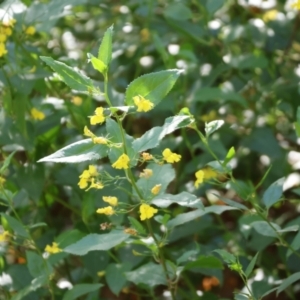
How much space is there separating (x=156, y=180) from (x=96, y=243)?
14 cm

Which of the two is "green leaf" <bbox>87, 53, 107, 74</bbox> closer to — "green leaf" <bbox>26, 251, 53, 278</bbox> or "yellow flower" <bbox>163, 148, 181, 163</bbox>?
"yellow flower" <bbox>163, 148, 181, 163</bbox>

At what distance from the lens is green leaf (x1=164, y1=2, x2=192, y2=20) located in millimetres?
1452

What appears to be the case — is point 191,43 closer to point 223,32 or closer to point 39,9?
point 223,32

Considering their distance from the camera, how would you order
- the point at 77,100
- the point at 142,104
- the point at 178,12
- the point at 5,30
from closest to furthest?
the point at 142,104
the point at 5,30
the point at 77,100
the point at 178,12

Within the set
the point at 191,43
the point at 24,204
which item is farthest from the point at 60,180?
the point at 191,43

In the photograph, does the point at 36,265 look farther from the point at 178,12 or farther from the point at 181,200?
the point at 178,12

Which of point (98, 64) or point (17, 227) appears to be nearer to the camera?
point (98, 64)

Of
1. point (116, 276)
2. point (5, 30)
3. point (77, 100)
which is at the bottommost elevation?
point (116, 276)

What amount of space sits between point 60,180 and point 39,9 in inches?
12.3

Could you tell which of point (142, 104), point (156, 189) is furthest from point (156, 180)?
point (142, 104)

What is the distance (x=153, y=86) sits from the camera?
0.88m

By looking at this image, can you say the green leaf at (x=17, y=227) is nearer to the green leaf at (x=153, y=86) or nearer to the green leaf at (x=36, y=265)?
the green leaf at (x=36, y=265)

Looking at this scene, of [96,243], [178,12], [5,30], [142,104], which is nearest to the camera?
[142,104]

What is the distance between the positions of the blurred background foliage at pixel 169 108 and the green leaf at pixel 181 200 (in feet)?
0.41
